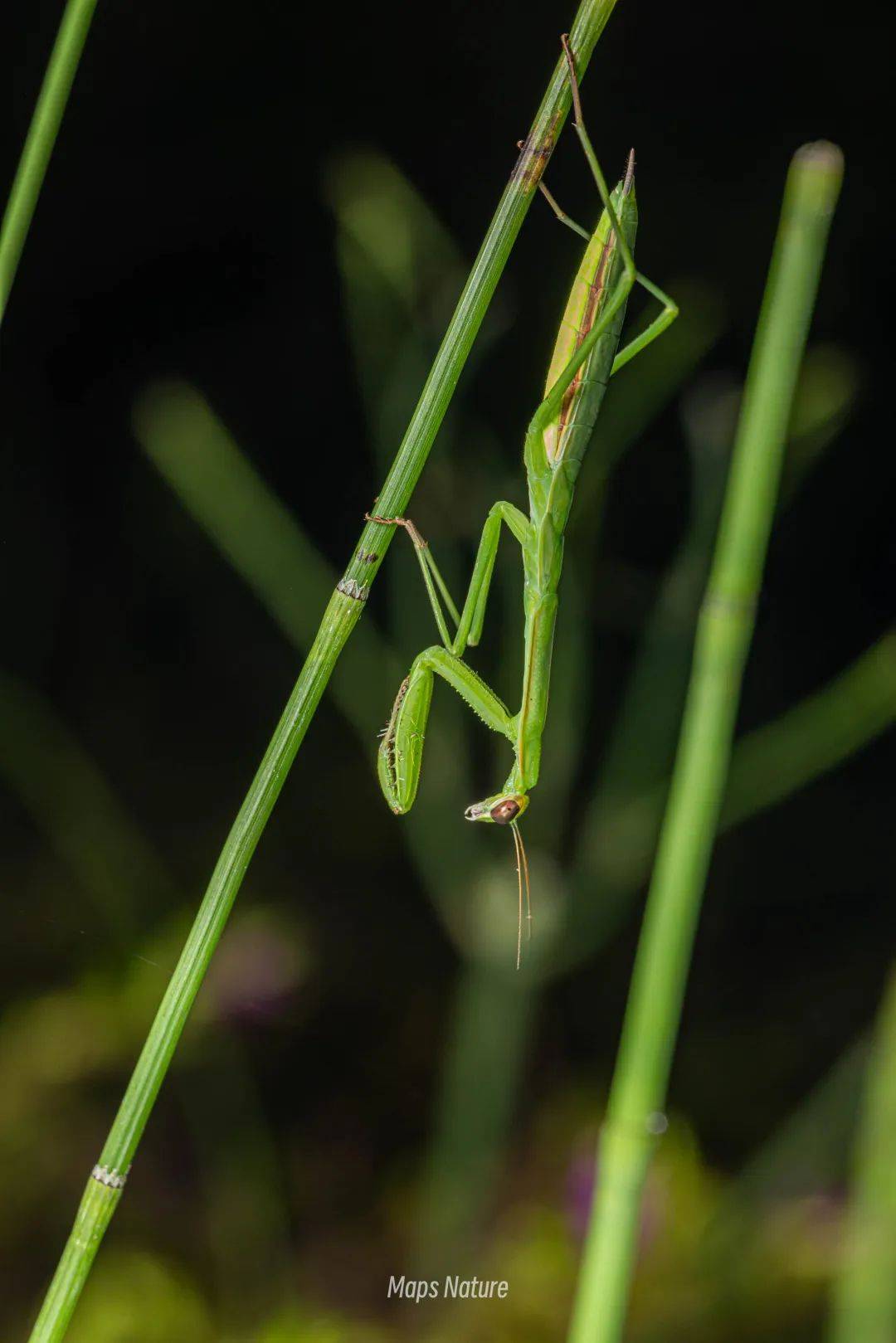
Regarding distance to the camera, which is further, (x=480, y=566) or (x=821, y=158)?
(x=480, y=566)

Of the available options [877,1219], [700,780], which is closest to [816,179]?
[700,780]

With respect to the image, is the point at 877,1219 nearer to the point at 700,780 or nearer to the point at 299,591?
the point at 700,780

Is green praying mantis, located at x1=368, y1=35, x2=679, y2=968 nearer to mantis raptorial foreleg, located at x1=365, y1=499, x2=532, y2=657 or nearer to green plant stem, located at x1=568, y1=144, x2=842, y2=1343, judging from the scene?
mantis raptorial foreleg, located at x1=365, y1=499, x2=532, y2=657

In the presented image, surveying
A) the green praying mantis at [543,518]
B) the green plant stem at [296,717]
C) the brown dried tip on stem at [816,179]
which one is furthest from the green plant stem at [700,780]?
the green praying mantis at [543,518]

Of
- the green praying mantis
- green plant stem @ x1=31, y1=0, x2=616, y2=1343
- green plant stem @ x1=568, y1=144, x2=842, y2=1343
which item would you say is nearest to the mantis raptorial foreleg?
the green praying mantis

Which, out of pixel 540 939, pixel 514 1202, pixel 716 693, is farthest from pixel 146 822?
pixel 716 693

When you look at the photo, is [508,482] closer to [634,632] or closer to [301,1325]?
[634,632]
